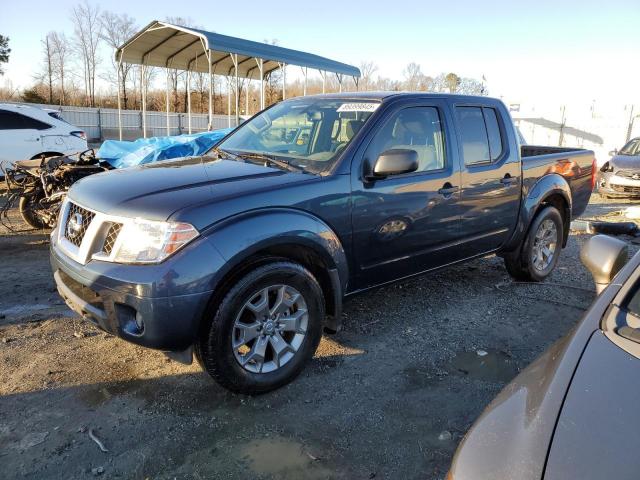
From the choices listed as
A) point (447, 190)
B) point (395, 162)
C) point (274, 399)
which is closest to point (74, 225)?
point (274, 399)

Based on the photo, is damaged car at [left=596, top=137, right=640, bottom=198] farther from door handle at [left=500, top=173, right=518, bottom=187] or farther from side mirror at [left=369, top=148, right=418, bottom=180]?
side mirror at [left=369, top=148, right=418, bottom=180]

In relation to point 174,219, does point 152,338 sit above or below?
below

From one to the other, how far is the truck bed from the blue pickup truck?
253 mm

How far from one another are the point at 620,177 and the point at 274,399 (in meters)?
12.0

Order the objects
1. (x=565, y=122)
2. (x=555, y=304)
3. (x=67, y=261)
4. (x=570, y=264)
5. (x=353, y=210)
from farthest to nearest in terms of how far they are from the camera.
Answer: (x=565, y=122), (x=570, y=264), (x=555, y=304), (x=353, y=210), (x=67, y=261)

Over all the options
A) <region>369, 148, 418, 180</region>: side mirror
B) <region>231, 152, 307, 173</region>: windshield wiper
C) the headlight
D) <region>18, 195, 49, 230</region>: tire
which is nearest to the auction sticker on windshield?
<region>369, 148, 418, 180</region>: side mirror

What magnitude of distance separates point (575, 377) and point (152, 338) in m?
2.01

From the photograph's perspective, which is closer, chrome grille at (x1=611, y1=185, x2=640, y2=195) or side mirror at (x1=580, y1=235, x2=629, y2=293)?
side mirror at (x1=580, y1=235, x2=629, y2=293)

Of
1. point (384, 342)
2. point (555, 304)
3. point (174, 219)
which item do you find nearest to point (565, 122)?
point (555, 304)

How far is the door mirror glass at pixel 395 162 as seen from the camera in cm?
331

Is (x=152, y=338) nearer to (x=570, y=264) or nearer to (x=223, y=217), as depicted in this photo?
(x=223, y=217)

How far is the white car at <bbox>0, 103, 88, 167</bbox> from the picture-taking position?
1009 cm

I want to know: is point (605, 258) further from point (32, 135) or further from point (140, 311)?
point (32, 135)

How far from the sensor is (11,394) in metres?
3.05
